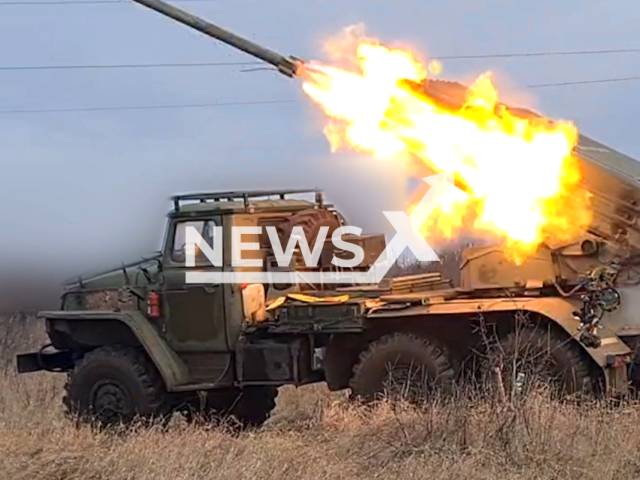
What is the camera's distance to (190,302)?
1270 cm

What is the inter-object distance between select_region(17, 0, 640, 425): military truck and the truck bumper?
2cm

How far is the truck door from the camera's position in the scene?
12.5 metres

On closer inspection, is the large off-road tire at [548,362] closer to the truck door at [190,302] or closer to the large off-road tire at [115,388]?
the truck door at [190,302]

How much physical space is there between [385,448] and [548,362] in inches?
100.0

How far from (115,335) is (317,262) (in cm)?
257

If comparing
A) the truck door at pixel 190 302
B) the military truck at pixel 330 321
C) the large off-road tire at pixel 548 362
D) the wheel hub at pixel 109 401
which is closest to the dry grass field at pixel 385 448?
the large off-road tire at pixel 548 362

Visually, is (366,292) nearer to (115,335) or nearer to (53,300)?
(115,335)

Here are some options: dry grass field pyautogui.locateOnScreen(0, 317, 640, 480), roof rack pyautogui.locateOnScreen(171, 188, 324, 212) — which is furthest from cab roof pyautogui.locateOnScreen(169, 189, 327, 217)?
dry grass field pyautogui.locateOnScreen(0, 317, 640, 480)

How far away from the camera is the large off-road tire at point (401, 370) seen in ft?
36.2

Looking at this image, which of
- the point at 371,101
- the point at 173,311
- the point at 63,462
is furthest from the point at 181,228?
the point at 63,462

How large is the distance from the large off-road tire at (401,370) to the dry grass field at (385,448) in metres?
0.61

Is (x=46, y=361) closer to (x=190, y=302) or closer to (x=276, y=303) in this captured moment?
(x=190, y=302)

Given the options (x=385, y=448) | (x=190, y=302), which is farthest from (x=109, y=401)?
(x=385, y=448)

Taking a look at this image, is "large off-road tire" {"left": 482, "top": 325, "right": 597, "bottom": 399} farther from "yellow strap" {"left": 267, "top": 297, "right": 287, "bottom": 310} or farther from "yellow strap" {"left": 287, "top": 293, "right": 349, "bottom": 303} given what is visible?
"yellow strap" {"left": 267, "top": 297, "right": 287, "bottom": 310}
